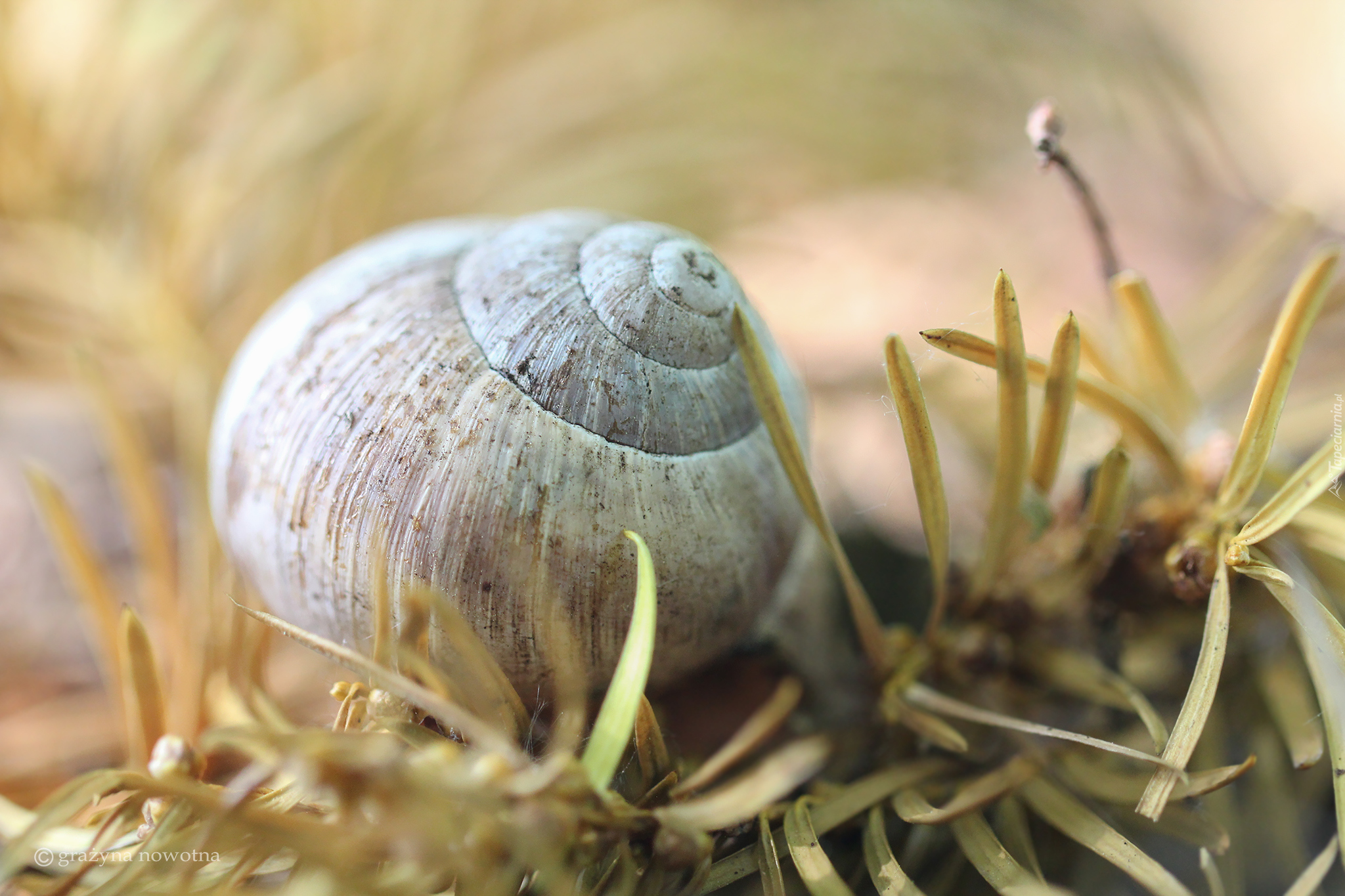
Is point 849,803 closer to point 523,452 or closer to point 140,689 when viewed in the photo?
point 523,452

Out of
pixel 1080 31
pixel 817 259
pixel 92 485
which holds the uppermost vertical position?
pixel 1080 31

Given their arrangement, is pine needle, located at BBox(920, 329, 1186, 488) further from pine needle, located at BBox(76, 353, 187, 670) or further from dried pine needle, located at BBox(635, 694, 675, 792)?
pine needle, located at BBox(76, 353, 187, 670)

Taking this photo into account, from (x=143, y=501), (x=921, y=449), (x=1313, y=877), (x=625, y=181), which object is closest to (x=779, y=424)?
(x=921, y=449)

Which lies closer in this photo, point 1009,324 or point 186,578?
point 1009,324

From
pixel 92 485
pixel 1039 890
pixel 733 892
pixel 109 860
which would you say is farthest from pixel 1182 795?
pixel 92 485

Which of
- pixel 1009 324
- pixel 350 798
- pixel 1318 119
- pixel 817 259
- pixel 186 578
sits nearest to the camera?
pixel 350 798

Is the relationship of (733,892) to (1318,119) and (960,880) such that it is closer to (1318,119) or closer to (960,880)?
(960,880)

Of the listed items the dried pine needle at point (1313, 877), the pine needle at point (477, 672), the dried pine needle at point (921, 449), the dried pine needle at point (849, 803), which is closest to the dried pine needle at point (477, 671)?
the pine needle at point (477, 672)
